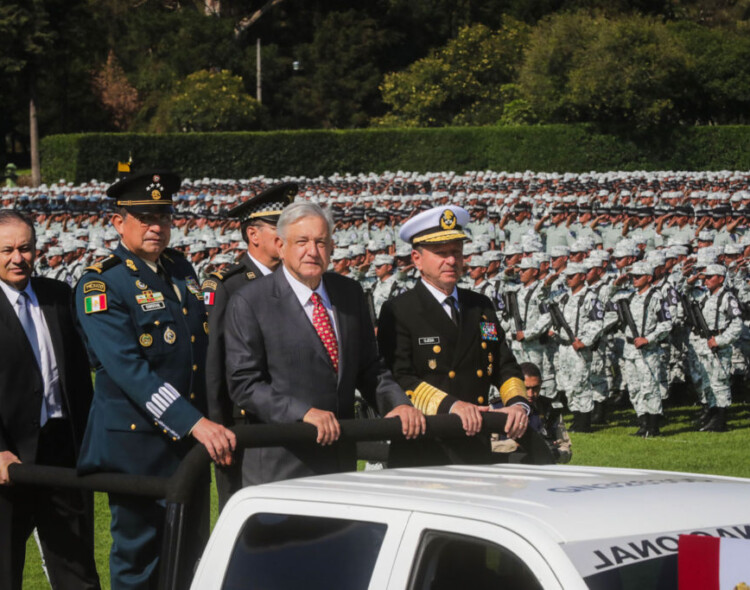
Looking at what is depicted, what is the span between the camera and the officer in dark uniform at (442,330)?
5.44m

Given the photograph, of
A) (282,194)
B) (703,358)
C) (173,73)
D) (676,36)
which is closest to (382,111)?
(173,73)

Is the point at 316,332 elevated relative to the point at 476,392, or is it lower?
elevated

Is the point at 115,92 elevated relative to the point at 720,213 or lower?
elevated

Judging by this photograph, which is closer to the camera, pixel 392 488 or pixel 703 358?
pixel 392 488

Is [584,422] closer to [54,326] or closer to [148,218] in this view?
[54,326]

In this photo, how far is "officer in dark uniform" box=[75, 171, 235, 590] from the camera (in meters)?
4.62

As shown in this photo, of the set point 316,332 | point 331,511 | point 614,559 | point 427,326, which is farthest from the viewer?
point 427,326

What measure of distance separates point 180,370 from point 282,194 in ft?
5.90

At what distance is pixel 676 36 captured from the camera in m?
58.2

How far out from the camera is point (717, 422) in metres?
13.9

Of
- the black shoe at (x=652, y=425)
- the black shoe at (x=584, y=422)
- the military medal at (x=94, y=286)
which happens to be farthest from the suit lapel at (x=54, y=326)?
the black shoe at (x=584, y=422)

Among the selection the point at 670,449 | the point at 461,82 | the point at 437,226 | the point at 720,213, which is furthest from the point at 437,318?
the point at 461,82

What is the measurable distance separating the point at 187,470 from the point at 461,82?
64.0 meters

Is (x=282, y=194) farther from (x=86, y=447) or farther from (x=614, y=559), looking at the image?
(x=614, y=559)
